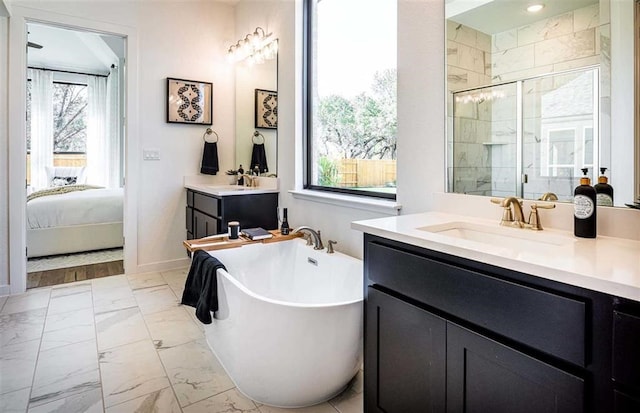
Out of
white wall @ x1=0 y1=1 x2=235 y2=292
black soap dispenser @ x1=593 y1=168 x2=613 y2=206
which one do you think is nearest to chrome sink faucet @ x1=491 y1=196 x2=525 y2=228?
black soap dispenser @ x1=593 y1=168 x2=613 y2=206

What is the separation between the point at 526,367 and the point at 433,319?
0.98 ft

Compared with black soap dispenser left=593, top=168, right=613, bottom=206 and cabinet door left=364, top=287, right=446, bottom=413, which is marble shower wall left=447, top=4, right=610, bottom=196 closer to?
black soap dispenser left=593, top=168, right=613, bottom=206

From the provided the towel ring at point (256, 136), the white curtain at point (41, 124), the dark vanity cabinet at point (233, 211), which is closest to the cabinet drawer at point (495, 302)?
the dark vanity cabinet at point (233, 211)

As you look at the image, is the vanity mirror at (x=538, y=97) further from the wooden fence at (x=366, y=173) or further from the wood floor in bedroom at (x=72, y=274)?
the wood floor in bedroom at (x=72, y=274)

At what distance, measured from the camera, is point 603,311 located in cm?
81

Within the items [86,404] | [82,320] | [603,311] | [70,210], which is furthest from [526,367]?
[70,210]

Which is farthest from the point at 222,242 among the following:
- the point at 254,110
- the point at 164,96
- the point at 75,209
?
the point at 75,209

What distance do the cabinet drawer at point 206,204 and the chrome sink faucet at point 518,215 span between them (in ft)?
7.59

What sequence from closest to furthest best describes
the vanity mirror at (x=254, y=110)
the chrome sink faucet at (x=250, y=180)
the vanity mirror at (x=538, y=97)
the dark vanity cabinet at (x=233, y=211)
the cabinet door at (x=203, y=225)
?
the vanity mirror at (x=538, y=97) < the dark vanity cabinet at (x=233, y=211) < the cabinet door at (x=203, y=225) < the vanity mirror at (x=254, y=110) < the chrome sink faucet at (x=250, y=180)

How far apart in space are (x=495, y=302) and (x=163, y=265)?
360 cm

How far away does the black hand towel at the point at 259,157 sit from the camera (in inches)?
143

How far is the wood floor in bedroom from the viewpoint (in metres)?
3.43

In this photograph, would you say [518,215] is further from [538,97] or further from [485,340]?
[485,340]

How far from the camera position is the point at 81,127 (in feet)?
23.5
